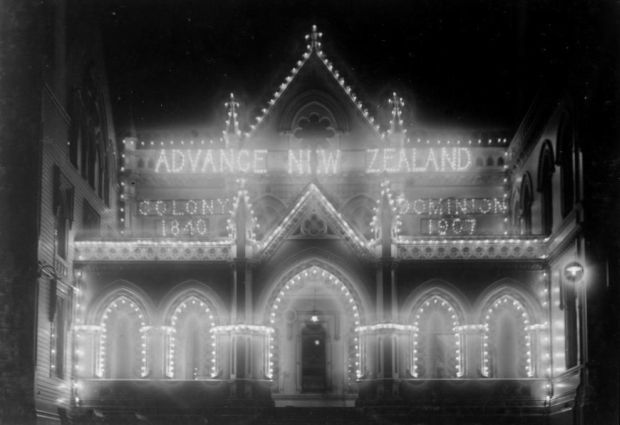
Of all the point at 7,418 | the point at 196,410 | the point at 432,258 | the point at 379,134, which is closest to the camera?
the point at 7,418

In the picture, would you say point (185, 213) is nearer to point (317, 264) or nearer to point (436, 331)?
point (317, 264)

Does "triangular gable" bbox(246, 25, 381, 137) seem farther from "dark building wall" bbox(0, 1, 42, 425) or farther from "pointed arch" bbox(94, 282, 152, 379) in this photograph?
"dark building wall" bbox(0, 1, 42, 425)

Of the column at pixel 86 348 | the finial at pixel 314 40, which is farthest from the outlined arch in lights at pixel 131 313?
the finial at pixel 314 40

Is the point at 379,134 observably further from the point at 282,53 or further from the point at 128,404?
the point at 128,404

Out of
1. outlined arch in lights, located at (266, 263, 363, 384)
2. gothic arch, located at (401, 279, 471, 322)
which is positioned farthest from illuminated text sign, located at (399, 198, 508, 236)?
gothic arch, located at (401, 279, 471, 322)

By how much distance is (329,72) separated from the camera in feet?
188

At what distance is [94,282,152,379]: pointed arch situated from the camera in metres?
49.9

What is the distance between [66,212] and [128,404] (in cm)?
847

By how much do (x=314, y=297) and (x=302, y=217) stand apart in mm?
6355

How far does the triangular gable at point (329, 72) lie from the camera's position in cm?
5719

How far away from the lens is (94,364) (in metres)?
49.4

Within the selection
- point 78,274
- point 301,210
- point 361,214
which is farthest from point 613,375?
point 78,274

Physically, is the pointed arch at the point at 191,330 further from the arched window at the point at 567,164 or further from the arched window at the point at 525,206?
the arched window at the point at 567,164

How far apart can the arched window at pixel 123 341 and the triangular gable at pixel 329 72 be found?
11921 millimetres
